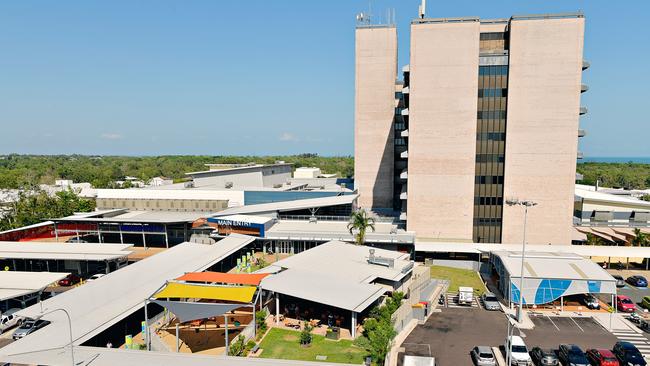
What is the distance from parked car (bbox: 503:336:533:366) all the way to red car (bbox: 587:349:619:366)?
4651mm

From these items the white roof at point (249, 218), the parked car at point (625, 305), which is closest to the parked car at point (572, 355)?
Result: the parked car at point (625, 305)

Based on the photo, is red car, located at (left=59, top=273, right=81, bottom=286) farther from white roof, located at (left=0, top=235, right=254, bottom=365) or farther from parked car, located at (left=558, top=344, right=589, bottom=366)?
parked car, located at (left=558, top=344, right=589, bottom=366)

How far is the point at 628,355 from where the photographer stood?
29.0 m

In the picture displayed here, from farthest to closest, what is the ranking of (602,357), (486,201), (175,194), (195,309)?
(175,194) → (486,201) → (195,309) → (602,357)

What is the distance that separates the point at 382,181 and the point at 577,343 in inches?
2118

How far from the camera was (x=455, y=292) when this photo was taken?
46312 millimetres

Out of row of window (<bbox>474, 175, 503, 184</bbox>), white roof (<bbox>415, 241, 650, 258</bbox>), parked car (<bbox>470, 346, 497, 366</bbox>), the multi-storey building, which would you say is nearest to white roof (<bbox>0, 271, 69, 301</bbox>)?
parked car (<bbox>470, 346, 497, 366</bbox>)

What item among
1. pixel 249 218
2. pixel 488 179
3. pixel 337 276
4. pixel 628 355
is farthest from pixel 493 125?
pixel 249 218

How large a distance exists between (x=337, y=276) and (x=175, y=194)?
53001 millimetres

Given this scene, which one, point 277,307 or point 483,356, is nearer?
point 483,356

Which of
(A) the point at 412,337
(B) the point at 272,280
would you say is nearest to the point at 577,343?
(A) the point at 412,337

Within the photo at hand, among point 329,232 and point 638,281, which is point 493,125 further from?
point 329,232

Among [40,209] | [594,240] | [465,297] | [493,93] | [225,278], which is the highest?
[493,93]

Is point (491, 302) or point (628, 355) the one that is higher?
point (628, 355)
